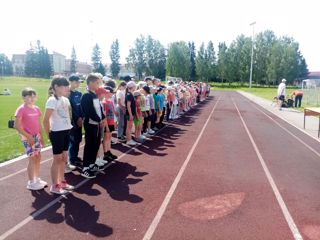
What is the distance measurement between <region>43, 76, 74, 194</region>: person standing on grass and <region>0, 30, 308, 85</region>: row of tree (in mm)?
78407

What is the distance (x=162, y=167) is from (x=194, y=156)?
149cm

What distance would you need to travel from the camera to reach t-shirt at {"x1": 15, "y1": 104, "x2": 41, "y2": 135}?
5598mm

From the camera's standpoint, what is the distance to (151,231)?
14.4 feet

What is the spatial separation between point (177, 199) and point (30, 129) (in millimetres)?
2780

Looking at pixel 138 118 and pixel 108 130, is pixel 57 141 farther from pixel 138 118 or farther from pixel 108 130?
pixel 138 118

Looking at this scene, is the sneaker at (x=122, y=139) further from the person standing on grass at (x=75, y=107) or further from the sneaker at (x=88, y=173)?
the sneaker at (x=88, y=173)

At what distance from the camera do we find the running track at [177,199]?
4.45 metres

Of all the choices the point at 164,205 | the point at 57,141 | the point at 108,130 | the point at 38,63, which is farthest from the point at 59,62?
the point at 164,205

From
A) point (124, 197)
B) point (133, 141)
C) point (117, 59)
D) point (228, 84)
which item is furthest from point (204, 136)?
point (117, 59)

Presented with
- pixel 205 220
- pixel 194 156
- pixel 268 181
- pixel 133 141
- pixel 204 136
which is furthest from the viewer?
pixel 204 136

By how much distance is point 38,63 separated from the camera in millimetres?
91500

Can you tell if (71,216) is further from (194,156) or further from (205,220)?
(194,156)

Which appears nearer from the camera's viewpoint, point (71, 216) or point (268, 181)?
point (71, 216)

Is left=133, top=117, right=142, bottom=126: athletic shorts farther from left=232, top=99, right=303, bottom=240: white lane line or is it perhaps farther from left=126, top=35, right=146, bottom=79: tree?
left=126, top=35, right=146, bottom=79: tree
